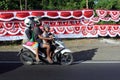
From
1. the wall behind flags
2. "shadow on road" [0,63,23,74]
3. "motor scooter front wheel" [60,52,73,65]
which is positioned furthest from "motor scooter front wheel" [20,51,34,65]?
the wall behind flags

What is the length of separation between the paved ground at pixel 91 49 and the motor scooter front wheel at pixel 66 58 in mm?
1353

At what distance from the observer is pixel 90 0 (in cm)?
2488

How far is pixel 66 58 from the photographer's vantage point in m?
13.0

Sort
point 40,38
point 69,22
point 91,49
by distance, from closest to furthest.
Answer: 1. point 40,38
2. point 91,49
3. point 69,22

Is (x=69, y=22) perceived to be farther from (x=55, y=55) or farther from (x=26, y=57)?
(x=26, y=57)

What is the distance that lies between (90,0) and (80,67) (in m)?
12.8

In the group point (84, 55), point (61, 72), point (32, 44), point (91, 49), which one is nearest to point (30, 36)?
point (32, 44)

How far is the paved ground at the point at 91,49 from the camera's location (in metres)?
14.7

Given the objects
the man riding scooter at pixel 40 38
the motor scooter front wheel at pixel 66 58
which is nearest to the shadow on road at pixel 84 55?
the motor scooter front wheel at pixel 66 58

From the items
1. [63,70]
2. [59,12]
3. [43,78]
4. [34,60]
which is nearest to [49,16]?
[59,12]

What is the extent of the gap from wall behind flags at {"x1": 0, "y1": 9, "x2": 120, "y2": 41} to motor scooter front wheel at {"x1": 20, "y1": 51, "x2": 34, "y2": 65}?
472 centimetres

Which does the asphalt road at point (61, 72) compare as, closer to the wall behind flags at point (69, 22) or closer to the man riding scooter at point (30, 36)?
the man riding scooter at point (30, 36)

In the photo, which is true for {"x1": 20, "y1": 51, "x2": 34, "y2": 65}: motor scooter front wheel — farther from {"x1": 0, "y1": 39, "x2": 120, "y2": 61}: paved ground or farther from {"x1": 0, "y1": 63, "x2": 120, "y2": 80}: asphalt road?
{"x1": 0, "y1": 39, "x2": 120, "y2": 61}: paved ground

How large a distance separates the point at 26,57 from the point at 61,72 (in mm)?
1869
